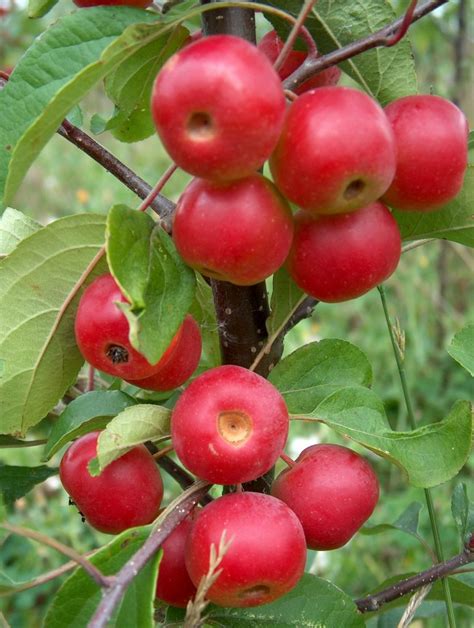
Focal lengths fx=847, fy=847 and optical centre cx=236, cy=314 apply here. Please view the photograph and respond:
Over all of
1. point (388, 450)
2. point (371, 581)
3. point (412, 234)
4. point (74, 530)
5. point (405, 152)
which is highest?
point (405, 152)

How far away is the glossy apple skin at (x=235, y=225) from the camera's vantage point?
598 mm

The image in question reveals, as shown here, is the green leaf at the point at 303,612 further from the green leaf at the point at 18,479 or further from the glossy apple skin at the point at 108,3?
the glossy apple skin at the point at 108,3

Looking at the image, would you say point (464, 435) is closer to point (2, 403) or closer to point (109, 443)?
point (109, 443)

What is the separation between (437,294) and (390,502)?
1127mm

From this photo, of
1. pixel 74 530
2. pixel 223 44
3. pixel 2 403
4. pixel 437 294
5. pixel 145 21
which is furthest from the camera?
pixel 437 294

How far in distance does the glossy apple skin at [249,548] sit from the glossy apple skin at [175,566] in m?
0.05

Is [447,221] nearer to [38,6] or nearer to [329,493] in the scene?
[329,493]

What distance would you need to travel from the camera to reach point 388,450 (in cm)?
73

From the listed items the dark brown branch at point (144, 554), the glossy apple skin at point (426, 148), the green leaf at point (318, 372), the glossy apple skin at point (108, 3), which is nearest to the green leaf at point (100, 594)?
the dark brown branch at point (144, 554)

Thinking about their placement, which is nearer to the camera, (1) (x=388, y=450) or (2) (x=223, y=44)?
(2) (x=223, y=44)

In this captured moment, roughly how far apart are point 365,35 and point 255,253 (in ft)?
0.80

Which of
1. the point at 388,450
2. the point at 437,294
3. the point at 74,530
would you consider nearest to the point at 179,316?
the point at 388,450

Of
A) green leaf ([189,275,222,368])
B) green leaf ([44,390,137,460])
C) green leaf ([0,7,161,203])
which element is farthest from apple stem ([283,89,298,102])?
green leaf ([44,390,137,460])

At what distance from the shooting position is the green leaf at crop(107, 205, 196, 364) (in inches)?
23.6
